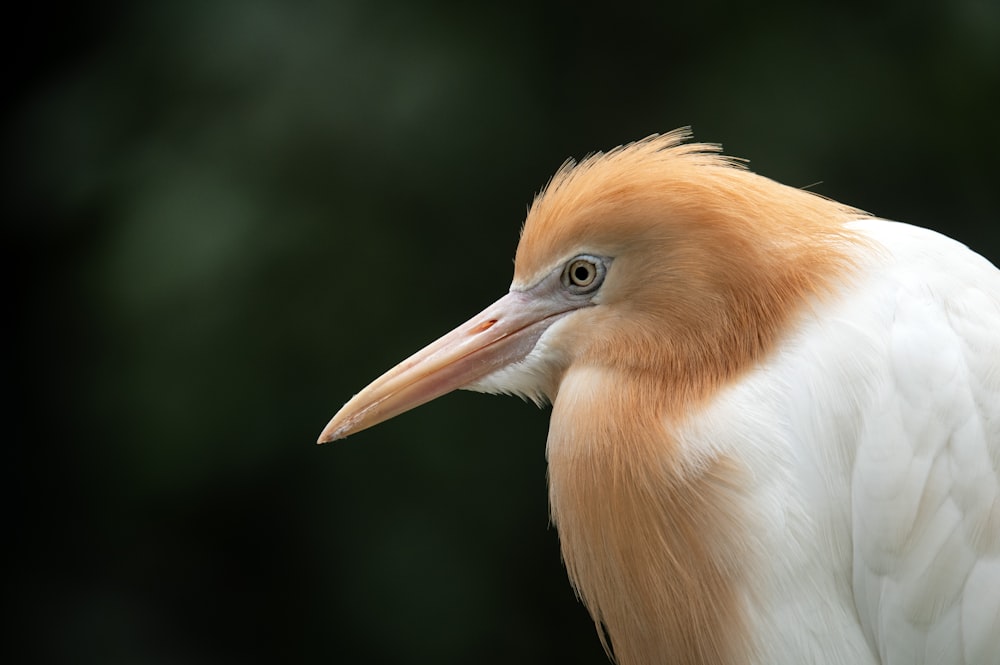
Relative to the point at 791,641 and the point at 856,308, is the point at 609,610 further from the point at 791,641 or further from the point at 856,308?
the point at 856,308

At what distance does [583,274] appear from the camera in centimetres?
104

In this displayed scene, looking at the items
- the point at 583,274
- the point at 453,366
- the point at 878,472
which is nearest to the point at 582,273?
the point at 583,274

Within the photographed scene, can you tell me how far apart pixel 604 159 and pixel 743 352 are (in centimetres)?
24

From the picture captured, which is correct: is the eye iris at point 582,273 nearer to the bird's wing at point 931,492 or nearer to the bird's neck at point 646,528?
the bird's neck at point 646,528

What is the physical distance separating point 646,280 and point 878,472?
10.4 inches

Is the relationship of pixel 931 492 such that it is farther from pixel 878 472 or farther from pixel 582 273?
pixel 582 273

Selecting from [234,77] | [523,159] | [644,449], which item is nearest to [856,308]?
[644,449]

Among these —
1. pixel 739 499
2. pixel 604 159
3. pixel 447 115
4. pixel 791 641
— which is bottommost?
pixel 791 641

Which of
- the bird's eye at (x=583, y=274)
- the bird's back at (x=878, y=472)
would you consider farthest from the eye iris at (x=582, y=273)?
the bird's back at (x=878, y=472)

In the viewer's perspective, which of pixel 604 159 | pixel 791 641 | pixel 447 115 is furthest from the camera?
pixel 447 115

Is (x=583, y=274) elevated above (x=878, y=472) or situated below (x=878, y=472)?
above

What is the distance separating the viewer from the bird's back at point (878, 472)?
0.91 metres

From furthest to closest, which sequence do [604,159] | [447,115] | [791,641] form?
[447,115] < [604,159] < [791,641]

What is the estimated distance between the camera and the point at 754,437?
37.1 inches
